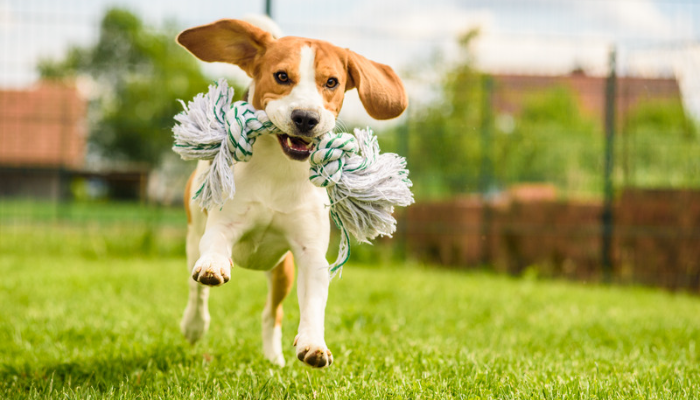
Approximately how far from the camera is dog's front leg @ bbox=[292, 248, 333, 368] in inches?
87.9

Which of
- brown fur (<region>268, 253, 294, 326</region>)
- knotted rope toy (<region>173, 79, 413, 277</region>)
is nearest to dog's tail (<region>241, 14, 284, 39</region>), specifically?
knotted rope toy (<region>173, 79, 413, 277</region>)

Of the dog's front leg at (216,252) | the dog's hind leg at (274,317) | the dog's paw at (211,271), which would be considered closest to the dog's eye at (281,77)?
the dog's front leg at (216,252)

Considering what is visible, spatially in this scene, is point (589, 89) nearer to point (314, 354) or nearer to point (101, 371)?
point (101, 371)

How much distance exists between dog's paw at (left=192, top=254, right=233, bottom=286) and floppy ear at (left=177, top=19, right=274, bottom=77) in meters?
0.81

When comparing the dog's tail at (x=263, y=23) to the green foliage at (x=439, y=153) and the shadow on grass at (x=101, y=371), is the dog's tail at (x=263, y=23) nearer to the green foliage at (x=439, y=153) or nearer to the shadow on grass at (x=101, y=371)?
the shadow on grass at (x=101, y=371)

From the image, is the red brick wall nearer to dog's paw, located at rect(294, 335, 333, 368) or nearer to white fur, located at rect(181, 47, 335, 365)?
white fur, located at rect(181, 47, 335, 365)

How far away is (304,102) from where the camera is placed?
7.57 feet

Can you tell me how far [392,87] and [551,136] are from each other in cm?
686

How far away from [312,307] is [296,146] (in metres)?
0.58

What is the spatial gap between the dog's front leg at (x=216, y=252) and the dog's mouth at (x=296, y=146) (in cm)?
36

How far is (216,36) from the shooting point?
105 inches

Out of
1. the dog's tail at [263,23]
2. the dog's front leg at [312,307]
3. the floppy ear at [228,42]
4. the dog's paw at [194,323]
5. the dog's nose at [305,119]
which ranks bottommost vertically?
the dog's paw at [194,323]

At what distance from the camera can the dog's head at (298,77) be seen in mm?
2327

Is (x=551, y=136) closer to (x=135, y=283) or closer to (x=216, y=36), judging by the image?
(x=135, y=283)
